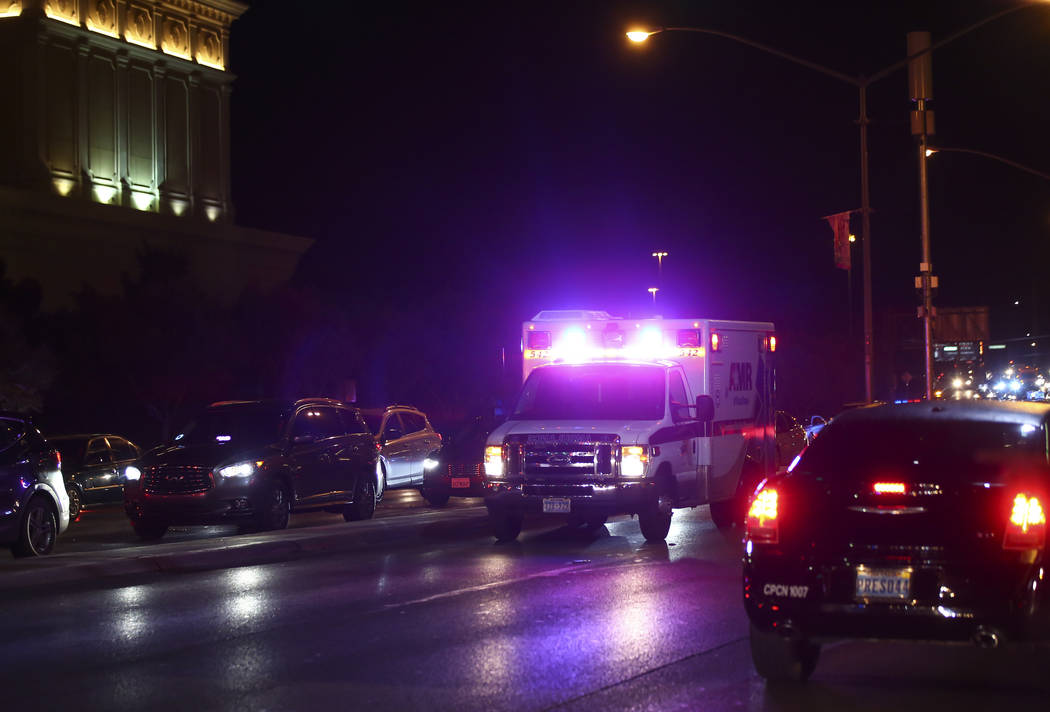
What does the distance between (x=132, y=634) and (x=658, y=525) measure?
7855mm

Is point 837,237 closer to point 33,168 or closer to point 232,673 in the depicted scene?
point 232,673

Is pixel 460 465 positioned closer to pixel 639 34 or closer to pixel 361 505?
pixel 361 505

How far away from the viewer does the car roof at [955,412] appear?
8.55m

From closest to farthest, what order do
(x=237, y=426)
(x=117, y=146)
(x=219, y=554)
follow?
(x=219, y=554)
(x=237, y=426)
(x=117, y=146)

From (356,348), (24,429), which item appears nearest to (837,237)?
(24,429)

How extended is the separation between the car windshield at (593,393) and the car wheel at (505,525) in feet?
4.04

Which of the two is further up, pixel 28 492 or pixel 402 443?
pixel 402 443

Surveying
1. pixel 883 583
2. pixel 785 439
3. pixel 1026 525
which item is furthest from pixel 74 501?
pixel 1026 525

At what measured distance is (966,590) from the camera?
7.66 metres

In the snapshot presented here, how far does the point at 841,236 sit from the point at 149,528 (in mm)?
16698

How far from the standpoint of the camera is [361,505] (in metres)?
21.4

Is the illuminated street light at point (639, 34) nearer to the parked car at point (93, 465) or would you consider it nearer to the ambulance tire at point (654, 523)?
the ambulance tire at point (654, 523)

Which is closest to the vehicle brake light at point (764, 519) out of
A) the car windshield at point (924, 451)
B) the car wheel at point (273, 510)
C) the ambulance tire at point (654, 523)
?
the car windshield at point (924, 451)

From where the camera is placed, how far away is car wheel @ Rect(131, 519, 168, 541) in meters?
19.2
